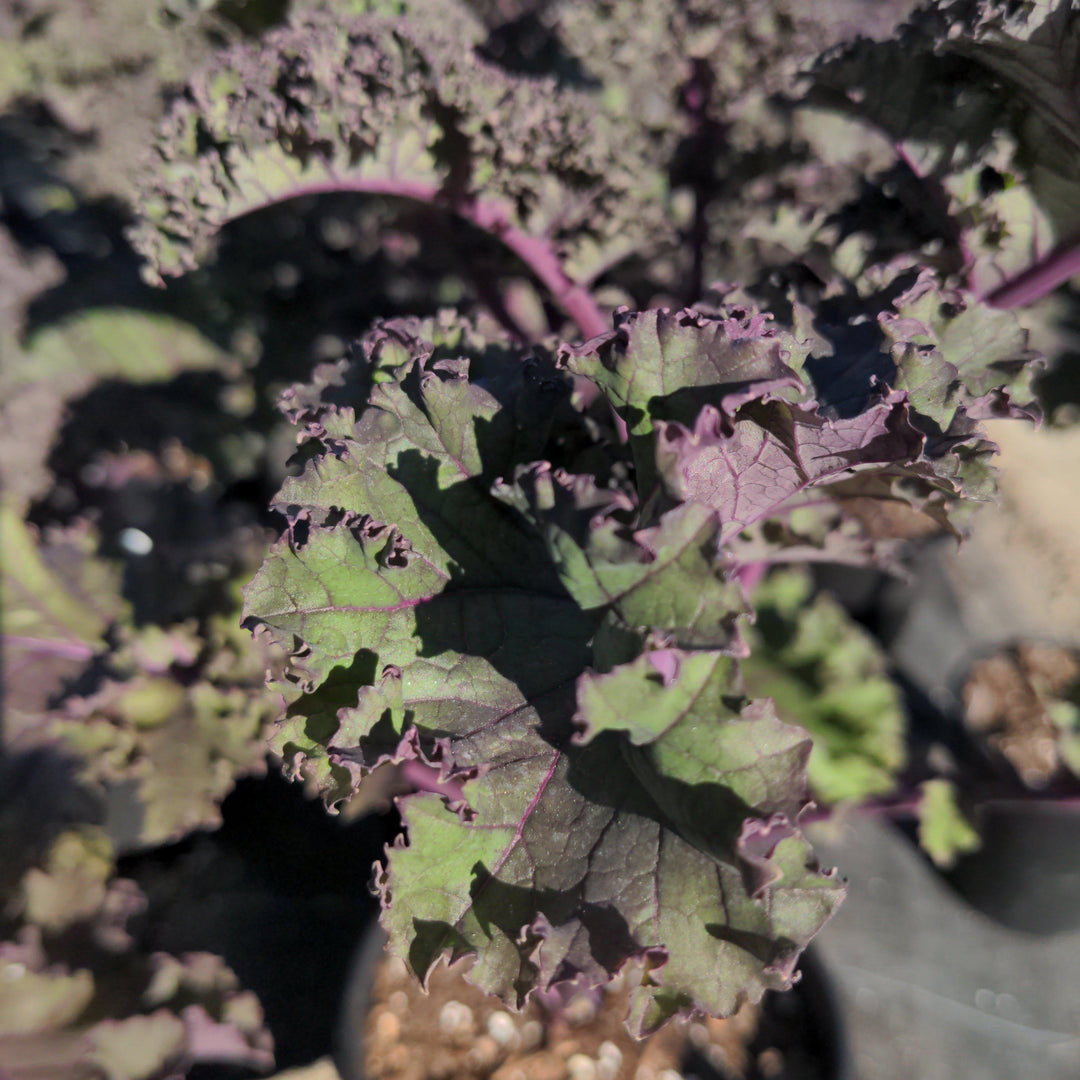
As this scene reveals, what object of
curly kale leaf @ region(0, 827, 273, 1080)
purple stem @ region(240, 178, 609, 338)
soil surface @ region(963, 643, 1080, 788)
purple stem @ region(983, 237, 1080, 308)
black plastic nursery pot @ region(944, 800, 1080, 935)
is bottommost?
black plastic nursery pot @ region(944, 800, 1080, 935)

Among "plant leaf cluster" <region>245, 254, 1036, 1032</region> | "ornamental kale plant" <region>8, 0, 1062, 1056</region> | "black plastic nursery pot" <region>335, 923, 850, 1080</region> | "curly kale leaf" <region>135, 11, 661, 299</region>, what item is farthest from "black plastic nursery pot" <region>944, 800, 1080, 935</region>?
"curly kale leaf" <region>135, 11, 661, 299</region>

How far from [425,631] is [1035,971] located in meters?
2.30

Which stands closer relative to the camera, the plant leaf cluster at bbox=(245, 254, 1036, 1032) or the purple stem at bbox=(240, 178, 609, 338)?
the plant leaf cluster at bbox=(245, 254, 1036, 1032)

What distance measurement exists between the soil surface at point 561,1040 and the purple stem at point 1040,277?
1.34 m

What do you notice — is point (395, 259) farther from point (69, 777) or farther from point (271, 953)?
point (271, 953)

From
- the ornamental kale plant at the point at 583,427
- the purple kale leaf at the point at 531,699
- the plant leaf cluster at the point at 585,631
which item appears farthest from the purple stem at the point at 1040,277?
the purple kale leaf at the point at 531,699

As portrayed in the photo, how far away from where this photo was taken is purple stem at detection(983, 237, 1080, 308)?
4.31 ft

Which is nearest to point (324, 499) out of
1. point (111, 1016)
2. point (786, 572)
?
point (111, 1016)

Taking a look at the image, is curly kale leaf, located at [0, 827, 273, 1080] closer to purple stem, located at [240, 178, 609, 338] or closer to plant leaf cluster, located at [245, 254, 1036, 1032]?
plant leaf cluster, located at [245, 254, 1036, 1032]

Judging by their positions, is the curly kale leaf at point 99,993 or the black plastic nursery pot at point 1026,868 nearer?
the curly kale leaf at point 99,993

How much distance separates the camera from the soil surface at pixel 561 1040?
1.49m

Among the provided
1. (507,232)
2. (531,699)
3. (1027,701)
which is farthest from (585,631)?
(1027,701)

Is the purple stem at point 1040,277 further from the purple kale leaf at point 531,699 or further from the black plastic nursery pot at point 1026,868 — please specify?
the black plastic nursery pot at point 1026,868

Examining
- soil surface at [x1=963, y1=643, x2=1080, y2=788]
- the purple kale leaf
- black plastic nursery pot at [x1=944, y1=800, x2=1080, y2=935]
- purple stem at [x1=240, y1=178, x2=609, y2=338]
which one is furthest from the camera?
soil surface at [x1=963, y1=643, x2=1080, y2=788]
